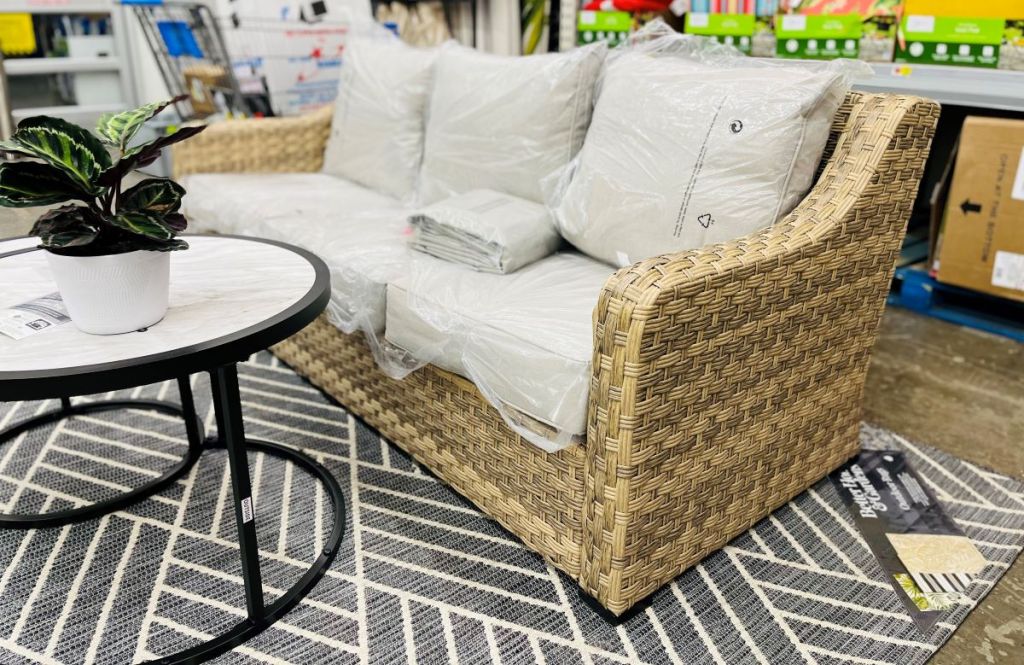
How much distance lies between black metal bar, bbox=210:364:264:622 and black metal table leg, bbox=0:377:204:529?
1.66 ft

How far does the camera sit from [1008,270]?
2.42 m

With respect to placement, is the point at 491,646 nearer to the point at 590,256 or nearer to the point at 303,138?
the point at 590,256

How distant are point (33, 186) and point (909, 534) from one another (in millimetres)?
1715

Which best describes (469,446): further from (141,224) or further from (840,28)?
(840,28)

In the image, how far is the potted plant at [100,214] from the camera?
3.66 feet

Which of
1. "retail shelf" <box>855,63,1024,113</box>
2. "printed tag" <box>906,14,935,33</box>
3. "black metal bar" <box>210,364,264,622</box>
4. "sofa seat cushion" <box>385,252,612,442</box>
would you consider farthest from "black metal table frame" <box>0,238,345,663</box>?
"printed tag" <box>906,14,935,33</box>

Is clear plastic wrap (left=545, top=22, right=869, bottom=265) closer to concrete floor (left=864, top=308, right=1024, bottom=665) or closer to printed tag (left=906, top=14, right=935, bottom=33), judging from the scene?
concrete floor (left=864, top=308, right=1024, bottom=665)

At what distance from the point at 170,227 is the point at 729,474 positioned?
106cm

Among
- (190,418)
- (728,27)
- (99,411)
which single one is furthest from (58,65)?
(728,27)

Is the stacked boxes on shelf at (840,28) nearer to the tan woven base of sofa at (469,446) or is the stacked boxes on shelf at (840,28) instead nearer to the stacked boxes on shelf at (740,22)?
the stacked boxes on shelf at (740,22)

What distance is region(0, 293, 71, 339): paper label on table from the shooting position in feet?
4.09

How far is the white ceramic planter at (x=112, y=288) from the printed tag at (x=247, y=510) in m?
0.33

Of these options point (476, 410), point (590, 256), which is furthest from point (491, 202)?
→ point (476, 410)

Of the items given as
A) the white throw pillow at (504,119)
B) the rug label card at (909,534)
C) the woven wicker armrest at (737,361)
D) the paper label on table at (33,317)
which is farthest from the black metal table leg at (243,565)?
the rug label card at (909,534)
